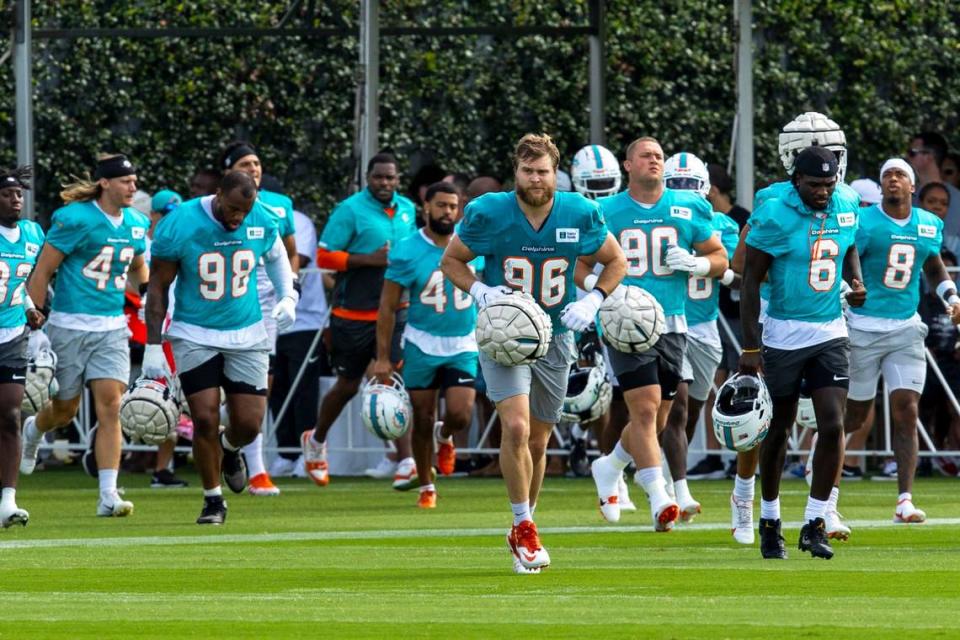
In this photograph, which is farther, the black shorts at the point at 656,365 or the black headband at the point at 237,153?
the black headband at the point at 237,153

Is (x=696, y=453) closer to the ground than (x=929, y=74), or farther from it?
closer to the ground

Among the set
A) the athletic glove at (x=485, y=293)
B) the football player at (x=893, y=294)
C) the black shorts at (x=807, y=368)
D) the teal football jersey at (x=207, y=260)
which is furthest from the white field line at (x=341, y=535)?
the athletic glove at (x=485, y=293)

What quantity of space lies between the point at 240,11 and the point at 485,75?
311 centimetres

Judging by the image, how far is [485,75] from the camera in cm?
2812

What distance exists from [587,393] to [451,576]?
16.3 ft

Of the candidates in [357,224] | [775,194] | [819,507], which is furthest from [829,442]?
[357,224]

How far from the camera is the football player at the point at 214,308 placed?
1438 centimetres

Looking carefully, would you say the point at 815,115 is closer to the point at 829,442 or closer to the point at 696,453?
the point at 829,442

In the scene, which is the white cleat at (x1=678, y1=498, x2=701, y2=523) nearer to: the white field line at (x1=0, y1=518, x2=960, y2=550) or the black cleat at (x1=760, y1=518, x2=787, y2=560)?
the white field line at (x1=0, y1=518, x2=960, y2=550)

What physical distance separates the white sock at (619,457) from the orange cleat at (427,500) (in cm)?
226

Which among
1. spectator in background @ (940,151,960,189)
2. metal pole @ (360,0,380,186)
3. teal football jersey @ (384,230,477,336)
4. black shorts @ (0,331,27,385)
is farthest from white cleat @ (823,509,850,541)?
metal pole @ (360,0,380,186)

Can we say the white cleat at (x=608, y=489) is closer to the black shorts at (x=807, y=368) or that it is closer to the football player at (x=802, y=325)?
the football player at (x=802, y=325)

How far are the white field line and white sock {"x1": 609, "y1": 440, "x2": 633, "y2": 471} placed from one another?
1.39 feet

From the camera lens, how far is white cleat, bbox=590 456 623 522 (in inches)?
Result: 558
